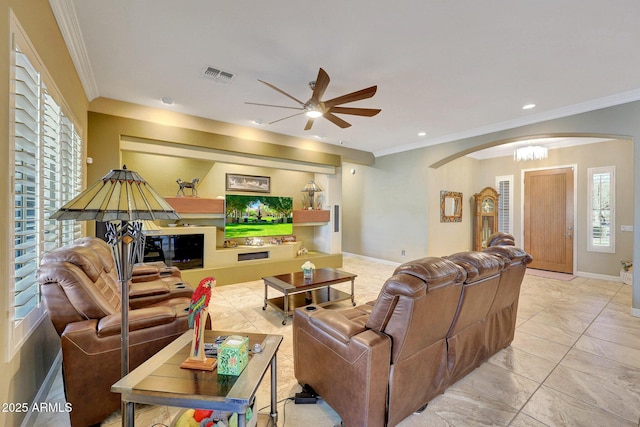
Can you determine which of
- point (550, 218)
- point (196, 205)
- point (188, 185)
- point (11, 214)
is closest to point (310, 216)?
point (196, 205)

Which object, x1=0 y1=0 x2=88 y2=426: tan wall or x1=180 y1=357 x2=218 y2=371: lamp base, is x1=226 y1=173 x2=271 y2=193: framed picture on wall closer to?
x1=0 y1=0 x2=88 y2=426: tan wall

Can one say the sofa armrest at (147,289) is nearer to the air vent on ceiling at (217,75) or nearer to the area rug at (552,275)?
the air vent on ceiling at (217,75)

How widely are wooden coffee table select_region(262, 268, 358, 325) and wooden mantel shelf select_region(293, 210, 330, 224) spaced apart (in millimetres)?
2192

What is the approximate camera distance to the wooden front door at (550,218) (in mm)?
5875

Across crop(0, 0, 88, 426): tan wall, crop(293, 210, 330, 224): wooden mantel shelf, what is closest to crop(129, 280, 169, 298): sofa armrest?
crop(0, 0, 88, 426): tan wall

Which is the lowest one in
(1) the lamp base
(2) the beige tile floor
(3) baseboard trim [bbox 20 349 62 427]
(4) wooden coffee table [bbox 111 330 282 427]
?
(2) the beige tile floor

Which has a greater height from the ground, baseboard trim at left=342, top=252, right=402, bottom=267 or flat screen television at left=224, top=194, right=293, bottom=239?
flat screen television at left=224, top=194, right=293, bottom=239

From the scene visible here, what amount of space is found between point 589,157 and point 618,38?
14.1ft

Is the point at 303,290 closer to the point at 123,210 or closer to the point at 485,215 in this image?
the point at 123,210

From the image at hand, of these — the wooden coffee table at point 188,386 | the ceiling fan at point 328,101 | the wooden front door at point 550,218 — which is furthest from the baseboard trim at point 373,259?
the wooden coffee table at point 188,386

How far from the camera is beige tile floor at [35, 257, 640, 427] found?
5.89 feet

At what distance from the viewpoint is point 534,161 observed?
643cm

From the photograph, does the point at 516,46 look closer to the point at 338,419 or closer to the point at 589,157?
the point at 338,419

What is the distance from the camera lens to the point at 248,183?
18.7 ft
